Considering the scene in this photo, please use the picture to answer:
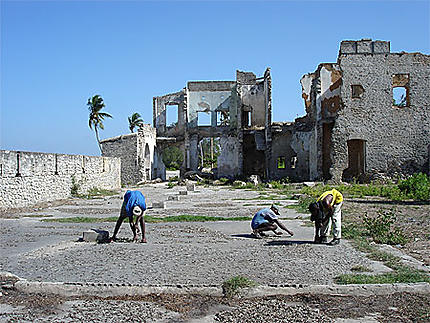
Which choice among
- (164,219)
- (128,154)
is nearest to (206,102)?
(128,154)

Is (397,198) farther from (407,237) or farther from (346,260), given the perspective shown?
(346,260)

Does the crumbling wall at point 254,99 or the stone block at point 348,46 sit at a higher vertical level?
the stone block at point 348,46

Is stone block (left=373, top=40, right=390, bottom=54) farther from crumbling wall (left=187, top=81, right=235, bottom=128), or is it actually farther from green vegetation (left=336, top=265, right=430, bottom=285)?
green vegetation (left=336, top=265, right=430, bottom=285)

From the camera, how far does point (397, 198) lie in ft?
63.0

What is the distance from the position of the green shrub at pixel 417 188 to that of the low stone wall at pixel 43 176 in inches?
590

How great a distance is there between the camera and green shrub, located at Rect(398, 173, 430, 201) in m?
18.5

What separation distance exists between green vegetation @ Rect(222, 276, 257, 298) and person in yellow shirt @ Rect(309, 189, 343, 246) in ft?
11.5

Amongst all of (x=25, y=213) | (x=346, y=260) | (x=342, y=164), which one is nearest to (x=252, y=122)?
(x=342, y=164)

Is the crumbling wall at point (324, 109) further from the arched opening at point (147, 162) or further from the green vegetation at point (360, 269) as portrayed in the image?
the green vegetation at point (360, 269)

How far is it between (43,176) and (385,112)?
67.8ft

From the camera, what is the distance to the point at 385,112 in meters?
29.4

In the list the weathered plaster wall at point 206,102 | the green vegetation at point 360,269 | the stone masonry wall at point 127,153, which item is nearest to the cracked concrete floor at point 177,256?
the green vegetation at point 360,269

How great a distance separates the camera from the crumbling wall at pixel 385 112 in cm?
2933

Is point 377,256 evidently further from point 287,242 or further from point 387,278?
point 287,242
